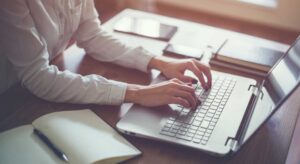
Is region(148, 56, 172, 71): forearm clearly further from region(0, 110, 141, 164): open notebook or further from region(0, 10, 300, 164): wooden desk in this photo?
region(0, 110, 141, 164): open notebook

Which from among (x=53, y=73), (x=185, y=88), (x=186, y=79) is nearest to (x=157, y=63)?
(x=186, y=79)

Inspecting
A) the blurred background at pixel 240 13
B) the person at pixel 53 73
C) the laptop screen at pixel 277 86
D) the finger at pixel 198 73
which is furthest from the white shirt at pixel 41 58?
the blurred background at pixel 240 13

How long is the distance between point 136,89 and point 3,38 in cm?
37

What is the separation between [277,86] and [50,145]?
58 cm

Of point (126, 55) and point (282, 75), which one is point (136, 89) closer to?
point (126, 55)

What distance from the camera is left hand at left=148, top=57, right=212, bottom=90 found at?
1248mm

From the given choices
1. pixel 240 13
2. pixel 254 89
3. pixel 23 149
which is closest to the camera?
pixel 23 149

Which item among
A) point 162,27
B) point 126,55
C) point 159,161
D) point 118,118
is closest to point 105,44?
point 126,55

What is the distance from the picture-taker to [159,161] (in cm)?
97

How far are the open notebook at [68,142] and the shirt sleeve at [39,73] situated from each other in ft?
0.28

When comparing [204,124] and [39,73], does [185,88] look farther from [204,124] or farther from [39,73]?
[39,73]

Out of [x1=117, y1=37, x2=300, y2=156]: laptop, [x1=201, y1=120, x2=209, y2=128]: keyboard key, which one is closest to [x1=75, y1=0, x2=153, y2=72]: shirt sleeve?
[x1=117, y1=37, x2=300, y2=156]: laptop

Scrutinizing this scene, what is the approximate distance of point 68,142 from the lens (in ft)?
3.12

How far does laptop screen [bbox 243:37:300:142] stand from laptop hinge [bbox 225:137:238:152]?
3 cm
